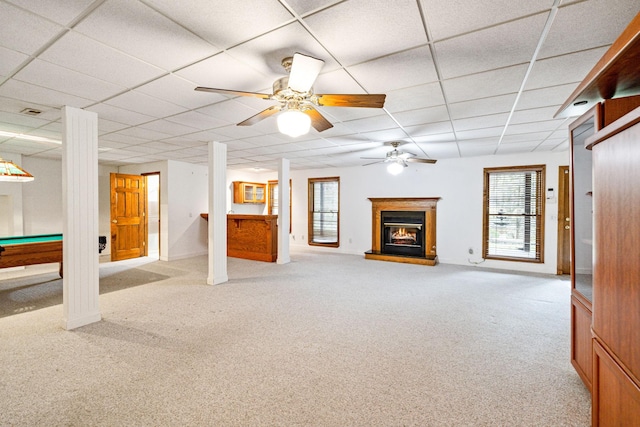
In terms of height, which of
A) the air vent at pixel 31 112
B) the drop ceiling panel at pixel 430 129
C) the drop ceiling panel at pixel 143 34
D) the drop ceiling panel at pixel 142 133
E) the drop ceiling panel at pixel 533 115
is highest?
the drop ceiling panel at pixel 430 129

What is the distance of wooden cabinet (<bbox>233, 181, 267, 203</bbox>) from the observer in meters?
8.91

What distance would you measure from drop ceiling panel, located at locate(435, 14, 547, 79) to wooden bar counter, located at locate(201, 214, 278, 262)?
5122 mm

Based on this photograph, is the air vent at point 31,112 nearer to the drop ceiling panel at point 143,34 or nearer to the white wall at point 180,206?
the drop ceiling panel at point 143,34

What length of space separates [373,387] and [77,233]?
3452 mm

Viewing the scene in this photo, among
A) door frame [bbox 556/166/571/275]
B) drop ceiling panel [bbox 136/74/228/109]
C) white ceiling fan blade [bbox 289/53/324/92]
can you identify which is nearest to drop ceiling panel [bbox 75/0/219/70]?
drop ceiling panel [bbox 136/74/228/109]

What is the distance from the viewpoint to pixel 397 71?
2.37 m

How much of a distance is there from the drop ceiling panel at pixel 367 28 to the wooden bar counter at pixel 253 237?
16.5ft

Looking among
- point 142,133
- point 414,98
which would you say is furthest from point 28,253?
point 414,98

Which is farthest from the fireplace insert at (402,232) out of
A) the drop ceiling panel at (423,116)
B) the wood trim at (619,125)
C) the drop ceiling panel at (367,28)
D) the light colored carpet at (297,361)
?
the wood trim at (619,125)

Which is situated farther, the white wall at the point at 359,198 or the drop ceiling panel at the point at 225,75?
the white wall at the point at 359,198

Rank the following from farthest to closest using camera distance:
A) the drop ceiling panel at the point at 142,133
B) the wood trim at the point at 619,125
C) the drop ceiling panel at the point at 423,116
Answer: the drop ceiling panel at the point at 142,133 < the drop ceiling panel at the point at 423,116 < the wood trim at the point at 619,125

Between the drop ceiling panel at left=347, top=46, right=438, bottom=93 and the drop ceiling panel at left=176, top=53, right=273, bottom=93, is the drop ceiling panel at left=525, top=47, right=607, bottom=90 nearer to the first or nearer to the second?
the drop ceiling panel at left=347, top=46, right=438, bottom=93

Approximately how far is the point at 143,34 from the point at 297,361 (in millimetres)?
2711

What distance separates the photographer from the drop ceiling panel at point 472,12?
5.17ft
